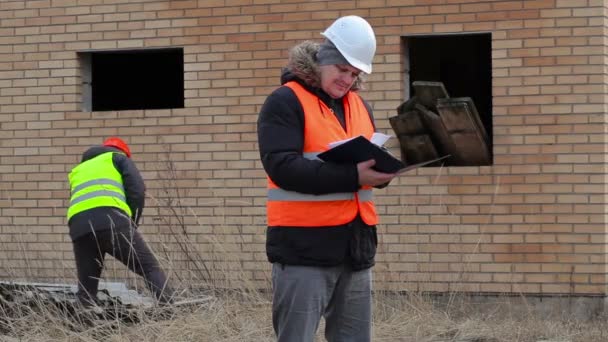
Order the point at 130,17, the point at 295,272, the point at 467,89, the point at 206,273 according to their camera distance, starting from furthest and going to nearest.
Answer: the point at 467,89 → the point at 130,17 → the point at 206,273 → the point at 295,272

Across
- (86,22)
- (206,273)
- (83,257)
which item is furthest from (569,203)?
(86,22)

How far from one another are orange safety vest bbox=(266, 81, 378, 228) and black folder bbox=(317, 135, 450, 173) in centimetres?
10

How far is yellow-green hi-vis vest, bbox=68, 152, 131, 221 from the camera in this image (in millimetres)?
8805

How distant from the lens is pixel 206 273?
9.30 m

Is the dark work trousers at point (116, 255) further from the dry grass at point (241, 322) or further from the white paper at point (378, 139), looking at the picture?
the white paper at point (378, 139)

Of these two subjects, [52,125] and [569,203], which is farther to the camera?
[52,125]

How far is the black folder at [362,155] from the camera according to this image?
4.81 metres

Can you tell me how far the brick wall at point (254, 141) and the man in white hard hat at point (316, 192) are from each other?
3.75 m

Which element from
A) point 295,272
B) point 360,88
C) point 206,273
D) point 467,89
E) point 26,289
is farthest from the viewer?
point 467,89

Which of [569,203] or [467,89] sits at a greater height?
[467,89]

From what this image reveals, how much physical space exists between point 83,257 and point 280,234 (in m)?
4.14

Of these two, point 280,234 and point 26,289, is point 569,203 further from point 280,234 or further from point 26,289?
point 280,234

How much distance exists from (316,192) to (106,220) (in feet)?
13.4

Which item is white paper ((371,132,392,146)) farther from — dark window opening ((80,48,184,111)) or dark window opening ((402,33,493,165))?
dark window opening ((80,48,184,111))
